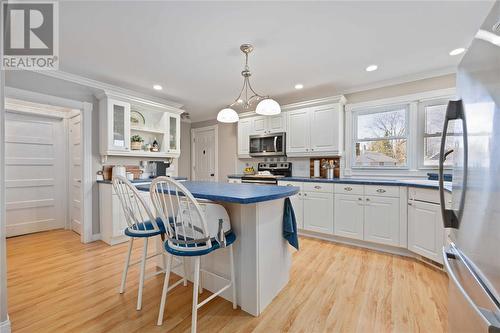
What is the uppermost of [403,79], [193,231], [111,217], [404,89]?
[403,79]

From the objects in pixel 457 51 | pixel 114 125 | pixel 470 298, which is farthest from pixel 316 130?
pixel 114 125

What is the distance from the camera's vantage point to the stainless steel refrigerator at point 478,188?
2.23ft

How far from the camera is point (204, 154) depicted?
5699 millimetres

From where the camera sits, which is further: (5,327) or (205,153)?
(205,153)

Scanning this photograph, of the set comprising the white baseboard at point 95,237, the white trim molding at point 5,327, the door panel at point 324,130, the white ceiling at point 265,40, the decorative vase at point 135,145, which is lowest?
the white baseboard at point 95,237

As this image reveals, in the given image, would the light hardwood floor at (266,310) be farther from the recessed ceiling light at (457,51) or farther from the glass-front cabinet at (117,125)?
the recessed ceiling light at (457,51)

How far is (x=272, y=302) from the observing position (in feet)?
6.04

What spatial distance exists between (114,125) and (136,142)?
0.46 meters

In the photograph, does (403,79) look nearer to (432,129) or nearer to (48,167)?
(432,129)

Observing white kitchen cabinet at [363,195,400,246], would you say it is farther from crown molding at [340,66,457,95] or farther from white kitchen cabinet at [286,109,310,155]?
crown molding at [340,66,457,95]

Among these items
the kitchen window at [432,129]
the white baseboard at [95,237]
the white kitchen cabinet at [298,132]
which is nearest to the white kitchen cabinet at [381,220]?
the kitchen window at [432,129]

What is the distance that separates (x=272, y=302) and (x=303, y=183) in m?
2.00

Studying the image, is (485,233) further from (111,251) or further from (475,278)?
(111,251)

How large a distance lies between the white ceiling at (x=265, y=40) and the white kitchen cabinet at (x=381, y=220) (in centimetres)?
177
